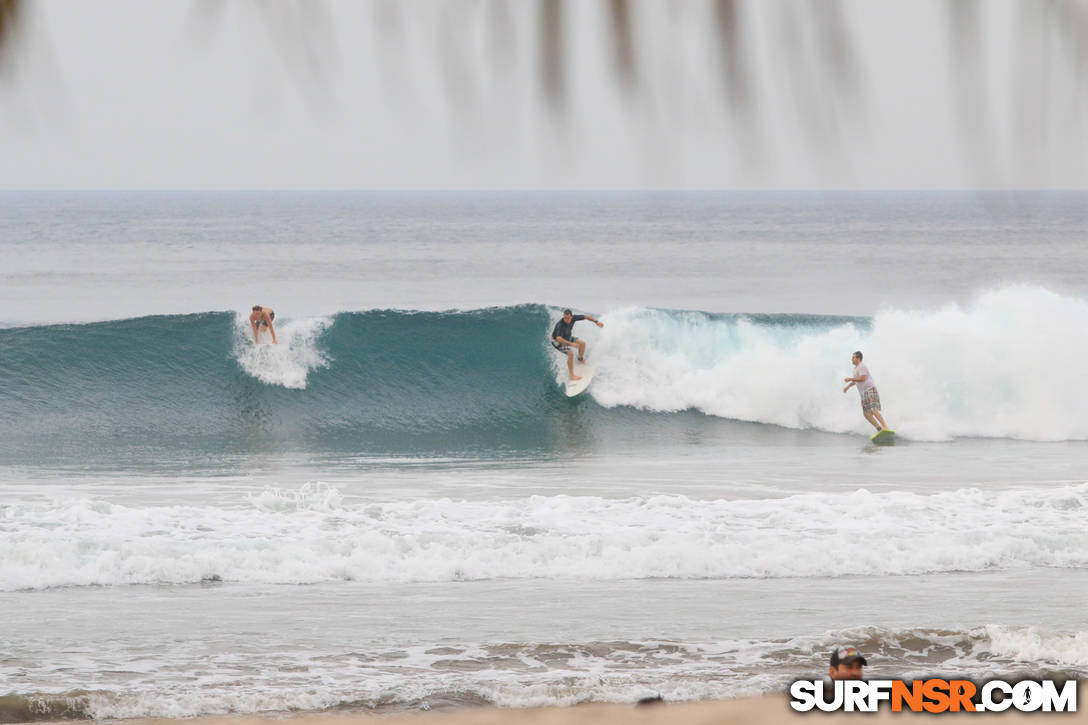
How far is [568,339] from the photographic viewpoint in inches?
669

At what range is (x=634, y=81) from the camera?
2.04 ft

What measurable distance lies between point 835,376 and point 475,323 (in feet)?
20.2

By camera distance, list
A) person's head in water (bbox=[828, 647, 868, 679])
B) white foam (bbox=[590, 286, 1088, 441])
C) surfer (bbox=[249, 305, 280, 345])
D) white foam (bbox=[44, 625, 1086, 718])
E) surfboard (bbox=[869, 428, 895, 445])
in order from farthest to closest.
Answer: surfer (bbox=[249, 305, 280, 345])
white foam (bbox=[590, 286, 1088, 441])
surfboard (bbox=[869, 428, 895, 445])
white foam (bbox=[44, 625, 1086, 718])
person's head in water (bbox=[828, 647, 868, 679])

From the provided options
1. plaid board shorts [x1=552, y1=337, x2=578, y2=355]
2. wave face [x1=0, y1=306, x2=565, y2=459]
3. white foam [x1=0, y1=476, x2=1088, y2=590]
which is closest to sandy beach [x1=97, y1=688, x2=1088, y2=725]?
white foam [x1=0, y1=476, x2=1088, y2=590]

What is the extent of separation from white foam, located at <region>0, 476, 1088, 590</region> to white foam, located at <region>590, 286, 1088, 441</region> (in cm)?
635

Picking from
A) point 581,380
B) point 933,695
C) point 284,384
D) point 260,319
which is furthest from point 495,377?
point 933,695

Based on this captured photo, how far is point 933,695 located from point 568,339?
11.5 metres

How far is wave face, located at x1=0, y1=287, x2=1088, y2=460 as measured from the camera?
51.4 ft

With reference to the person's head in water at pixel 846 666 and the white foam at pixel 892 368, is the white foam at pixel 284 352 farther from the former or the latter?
the person's head in water at pixel 846 666

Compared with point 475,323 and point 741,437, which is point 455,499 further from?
point 475,323

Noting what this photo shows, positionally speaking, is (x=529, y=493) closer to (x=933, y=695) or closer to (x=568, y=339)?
(x=933, y=695)

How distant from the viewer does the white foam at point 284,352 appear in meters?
18.0

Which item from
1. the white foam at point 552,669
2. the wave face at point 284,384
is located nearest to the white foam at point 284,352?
the wave face at point 284,384

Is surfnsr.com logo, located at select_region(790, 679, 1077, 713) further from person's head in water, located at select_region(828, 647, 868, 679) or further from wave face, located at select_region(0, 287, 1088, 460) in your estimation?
wave face, located at select_region(0, 287, 1088, 460)
